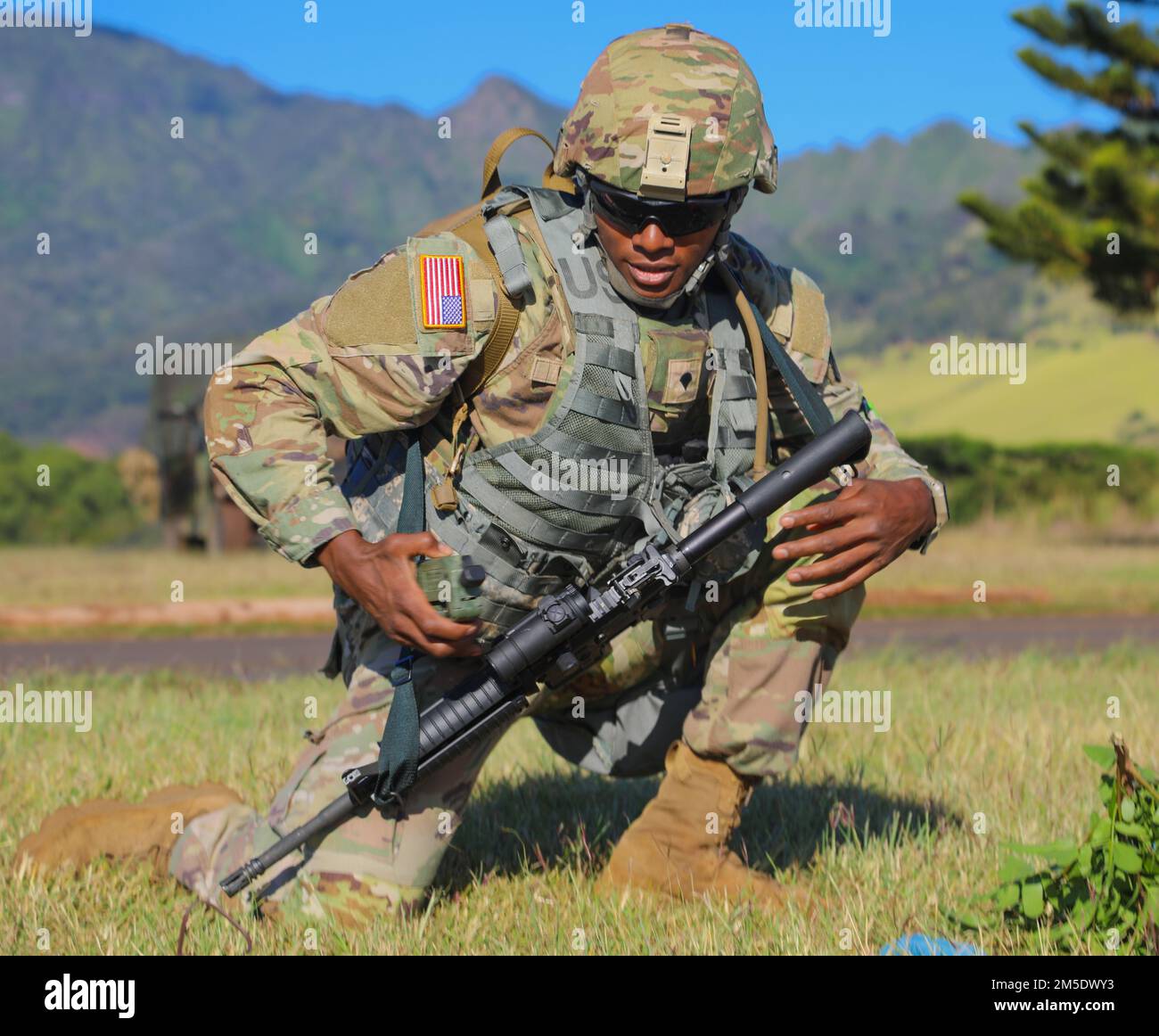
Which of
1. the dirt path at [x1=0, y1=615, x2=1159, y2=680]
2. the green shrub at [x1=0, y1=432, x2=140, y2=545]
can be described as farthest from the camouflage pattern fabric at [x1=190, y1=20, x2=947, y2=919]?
the green shrub at [x1=0, y1=432, x2=140, y2=545]

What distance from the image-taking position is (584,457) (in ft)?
10.4

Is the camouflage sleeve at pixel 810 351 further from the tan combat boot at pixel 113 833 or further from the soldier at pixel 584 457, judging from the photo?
the tan combat boot at pixel 113 833

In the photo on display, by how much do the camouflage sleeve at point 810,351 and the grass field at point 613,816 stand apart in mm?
891

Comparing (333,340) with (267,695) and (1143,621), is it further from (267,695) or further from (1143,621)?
(1143,621)

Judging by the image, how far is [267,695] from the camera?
6254 millimetres

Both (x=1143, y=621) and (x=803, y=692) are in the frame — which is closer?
(x=803, y=692)

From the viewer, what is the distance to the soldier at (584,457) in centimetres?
304

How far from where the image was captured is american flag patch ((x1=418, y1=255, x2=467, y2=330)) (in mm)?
3012

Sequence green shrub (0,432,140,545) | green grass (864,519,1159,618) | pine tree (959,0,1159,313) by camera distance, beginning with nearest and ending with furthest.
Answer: green grass (864,519,1159,618)
pine tree (959,0,1159,313)
green shrub (0,432,140,545)

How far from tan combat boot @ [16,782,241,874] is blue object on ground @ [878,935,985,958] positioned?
176cm

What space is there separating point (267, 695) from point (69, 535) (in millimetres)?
28899

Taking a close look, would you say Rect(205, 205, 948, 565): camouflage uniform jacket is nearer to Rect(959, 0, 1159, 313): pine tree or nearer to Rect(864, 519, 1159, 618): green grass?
Rect(864, 519, 1159, 618): green grass
